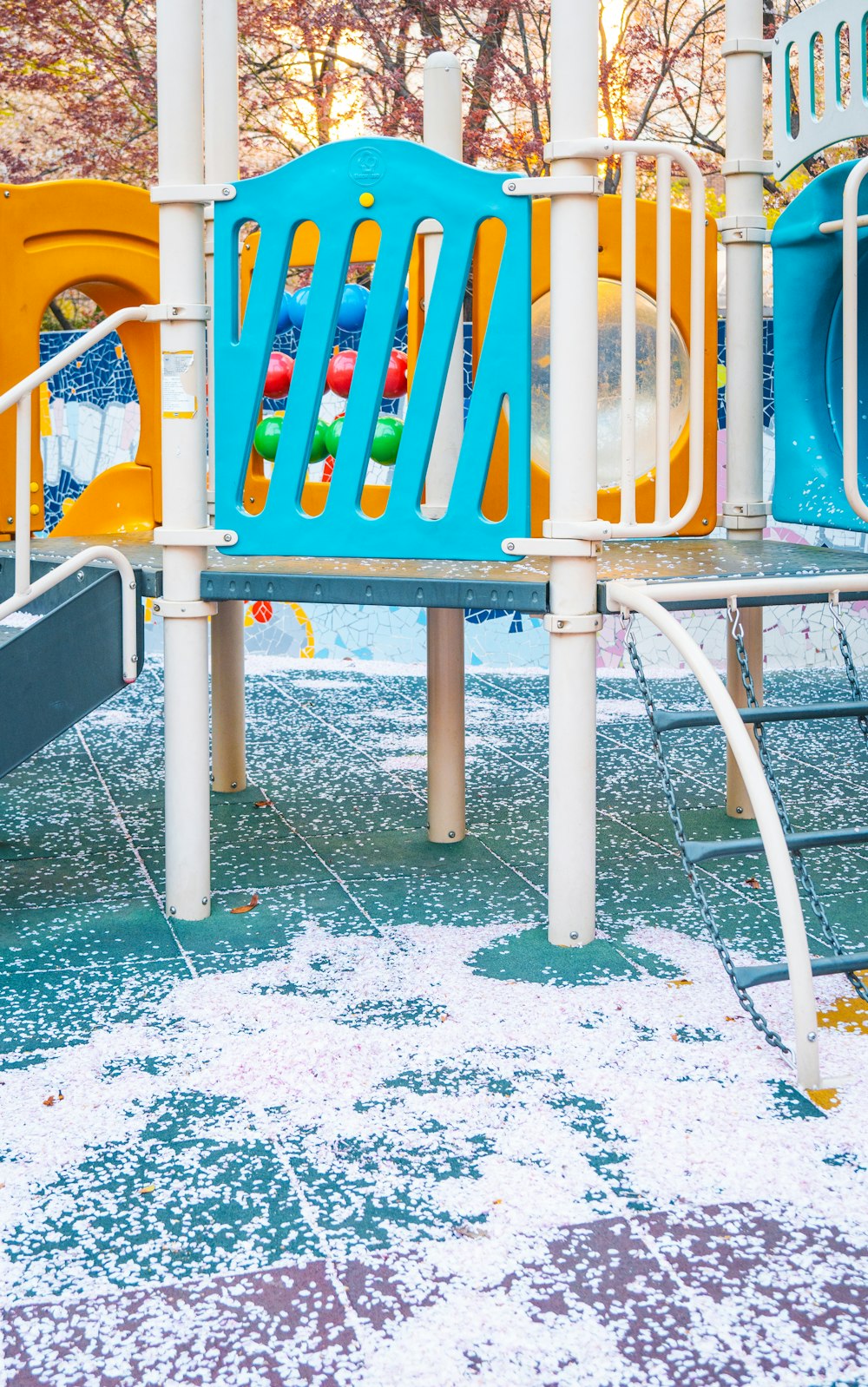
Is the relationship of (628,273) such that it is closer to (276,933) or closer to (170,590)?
(170,590)

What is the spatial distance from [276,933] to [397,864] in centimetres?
78

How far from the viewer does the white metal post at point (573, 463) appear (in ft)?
11.5

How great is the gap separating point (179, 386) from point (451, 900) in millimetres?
1673

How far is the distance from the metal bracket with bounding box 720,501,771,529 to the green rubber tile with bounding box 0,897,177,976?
241 centimetres

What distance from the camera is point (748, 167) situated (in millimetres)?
A: 4777

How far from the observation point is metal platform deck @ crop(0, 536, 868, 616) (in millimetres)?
3705

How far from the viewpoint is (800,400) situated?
Result: 4715 mm

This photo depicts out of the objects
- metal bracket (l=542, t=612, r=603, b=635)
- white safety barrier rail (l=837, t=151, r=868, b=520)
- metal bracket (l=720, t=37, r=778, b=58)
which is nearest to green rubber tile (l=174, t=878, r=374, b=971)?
metal bracket (l=542, t=612, r=603, b=635)

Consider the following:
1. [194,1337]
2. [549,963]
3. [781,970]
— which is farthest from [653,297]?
[194,1337]

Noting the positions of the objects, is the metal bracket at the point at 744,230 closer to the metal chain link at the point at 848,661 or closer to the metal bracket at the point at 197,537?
the metal chain link at the point at 848,661

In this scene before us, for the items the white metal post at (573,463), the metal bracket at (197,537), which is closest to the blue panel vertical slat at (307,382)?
the metal bracket at (197,537)

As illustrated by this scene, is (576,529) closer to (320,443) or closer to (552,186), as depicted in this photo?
(552,186)

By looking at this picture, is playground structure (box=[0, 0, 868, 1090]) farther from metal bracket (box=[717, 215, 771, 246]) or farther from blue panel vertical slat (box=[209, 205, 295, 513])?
metal bracket (box=[717, 215, 771, 246])

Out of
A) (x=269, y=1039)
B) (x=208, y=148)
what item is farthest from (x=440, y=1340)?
(x=208, y=148)
